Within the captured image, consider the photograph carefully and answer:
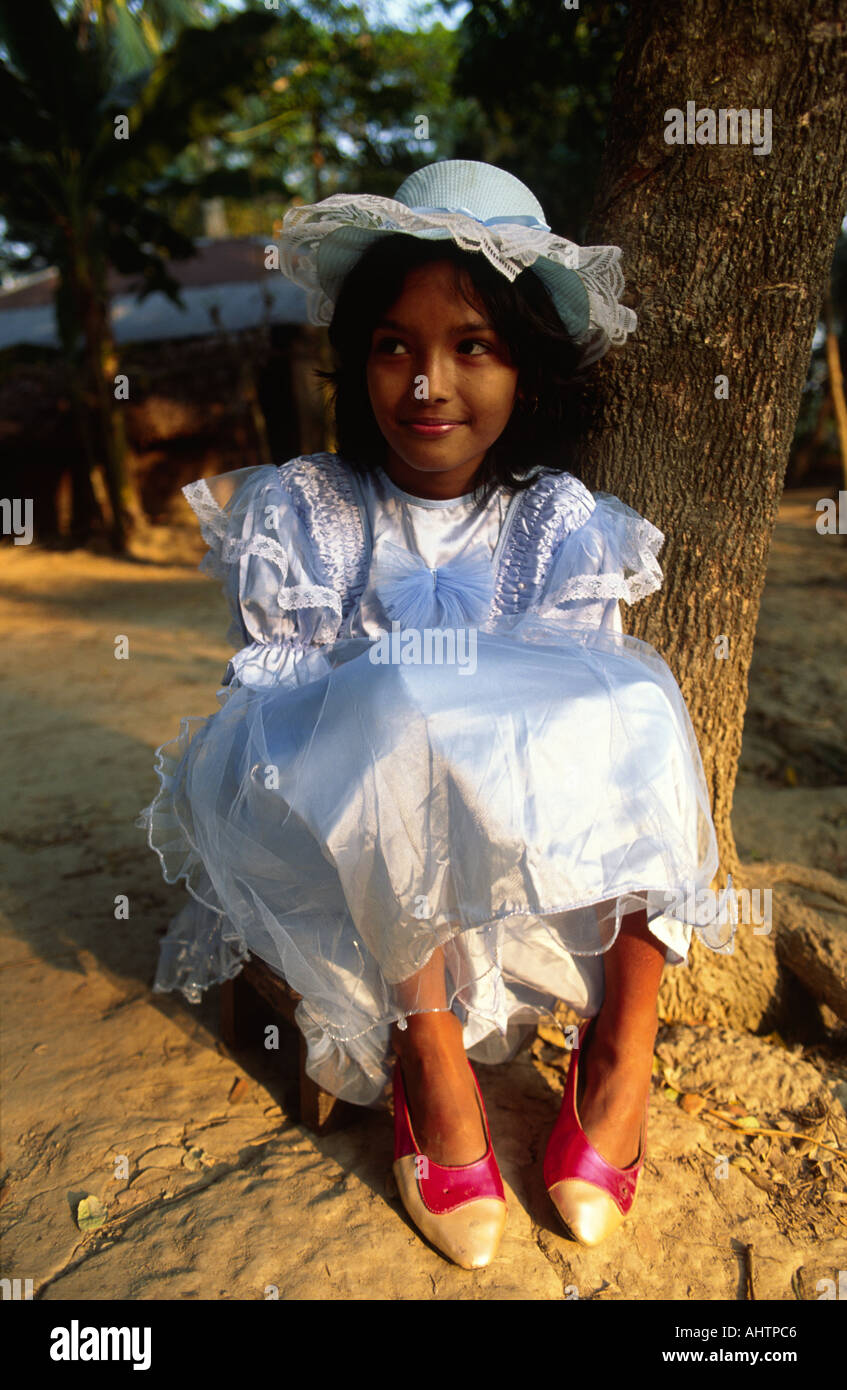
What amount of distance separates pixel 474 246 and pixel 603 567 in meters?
0.61

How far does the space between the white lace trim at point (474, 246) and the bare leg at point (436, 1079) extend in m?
1.20

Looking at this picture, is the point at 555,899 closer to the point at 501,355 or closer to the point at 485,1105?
the point at 485,1105

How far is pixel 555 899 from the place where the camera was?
4.56ft

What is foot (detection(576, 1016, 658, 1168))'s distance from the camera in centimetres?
153

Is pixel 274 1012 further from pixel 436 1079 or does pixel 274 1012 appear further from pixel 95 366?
pixel 95 366

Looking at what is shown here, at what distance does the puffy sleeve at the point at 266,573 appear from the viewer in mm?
1753

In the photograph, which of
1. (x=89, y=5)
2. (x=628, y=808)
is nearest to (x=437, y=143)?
(x=89, y=5)

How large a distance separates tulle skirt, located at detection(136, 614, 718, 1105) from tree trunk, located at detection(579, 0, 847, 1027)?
41 cm

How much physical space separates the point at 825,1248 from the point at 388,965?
85 cm

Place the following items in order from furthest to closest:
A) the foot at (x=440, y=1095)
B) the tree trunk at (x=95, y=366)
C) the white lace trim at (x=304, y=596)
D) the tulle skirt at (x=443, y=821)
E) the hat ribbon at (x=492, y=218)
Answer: the tree trunk at (x=95, y=366)
the white lace trim at (x=304, y=596)
the hat ribbon at (x=492, y=218)
the foot at (x=440, y=1095)
the tulle skirt at (x=443, y=821)

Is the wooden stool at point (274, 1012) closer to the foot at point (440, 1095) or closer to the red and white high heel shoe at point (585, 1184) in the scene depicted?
the foot at point (440, 1095)
